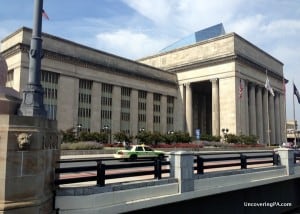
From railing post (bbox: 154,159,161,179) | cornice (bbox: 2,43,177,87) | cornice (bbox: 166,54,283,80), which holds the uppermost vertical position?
cornice (bbox: 166,54,283,80)

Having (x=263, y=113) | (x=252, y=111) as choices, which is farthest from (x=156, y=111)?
(x=263, y=113)

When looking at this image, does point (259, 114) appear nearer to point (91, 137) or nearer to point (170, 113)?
point (170, 113)

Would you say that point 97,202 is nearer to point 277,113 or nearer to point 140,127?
point 140,127

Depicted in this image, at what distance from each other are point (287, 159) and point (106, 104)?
1950 inches

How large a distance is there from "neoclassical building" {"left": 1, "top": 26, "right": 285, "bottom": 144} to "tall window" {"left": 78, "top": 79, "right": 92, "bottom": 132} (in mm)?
182

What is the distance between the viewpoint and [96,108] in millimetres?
62875

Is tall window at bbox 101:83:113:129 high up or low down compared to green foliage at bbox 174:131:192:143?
up

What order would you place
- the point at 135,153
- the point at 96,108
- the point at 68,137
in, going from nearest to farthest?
the point at 135,153 → the point at 68,137 → the point at 96,108

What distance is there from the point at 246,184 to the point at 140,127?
5768 cm

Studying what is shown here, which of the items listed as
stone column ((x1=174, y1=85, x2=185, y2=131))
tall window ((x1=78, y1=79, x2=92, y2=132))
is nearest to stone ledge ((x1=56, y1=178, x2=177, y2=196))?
tall window ((x1=78, y1=79, x2=92, y2=132))

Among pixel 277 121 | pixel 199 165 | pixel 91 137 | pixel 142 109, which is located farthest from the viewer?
pixel 277 121

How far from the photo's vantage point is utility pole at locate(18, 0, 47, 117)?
9781 millimetres

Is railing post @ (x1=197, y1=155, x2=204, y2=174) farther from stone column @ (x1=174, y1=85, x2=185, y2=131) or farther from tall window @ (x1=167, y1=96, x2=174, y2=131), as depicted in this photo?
stone column @ (x1=174, y1=85, x2=185, y2=131)

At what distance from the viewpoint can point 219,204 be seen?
13.3 meters
